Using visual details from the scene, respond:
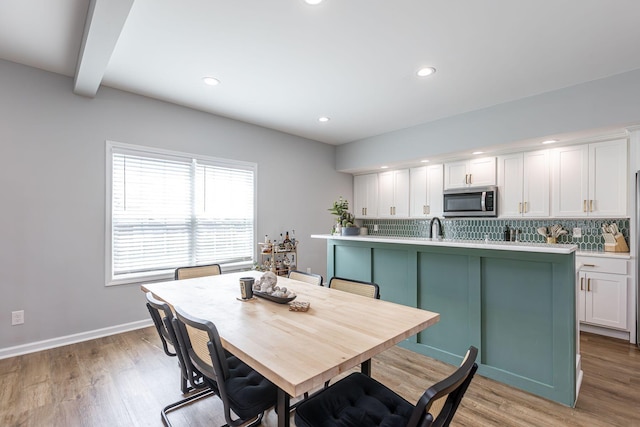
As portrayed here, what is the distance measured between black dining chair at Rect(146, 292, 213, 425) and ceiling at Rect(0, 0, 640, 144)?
70.0 inches

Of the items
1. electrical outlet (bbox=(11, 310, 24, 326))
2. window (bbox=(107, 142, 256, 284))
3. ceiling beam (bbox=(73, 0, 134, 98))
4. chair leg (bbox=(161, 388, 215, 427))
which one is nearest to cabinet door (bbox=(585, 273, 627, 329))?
chair leg (bbox=(161, 388, 215, 427))

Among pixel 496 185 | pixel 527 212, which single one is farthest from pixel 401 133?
pixel 527 212

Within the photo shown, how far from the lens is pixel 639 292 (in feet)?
9.84

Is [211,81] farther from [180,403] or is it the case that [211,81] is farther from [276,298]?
[180,403]

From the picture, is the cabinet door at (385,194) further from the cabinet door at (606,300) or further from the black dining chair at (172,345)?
the black dining chair at (172,345)

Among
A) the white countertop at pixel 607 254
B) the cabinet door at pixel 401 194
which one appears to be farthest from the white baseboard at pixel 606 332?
the cabinet door at pixel 401 194

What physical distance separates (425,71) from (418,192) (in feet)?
7.90

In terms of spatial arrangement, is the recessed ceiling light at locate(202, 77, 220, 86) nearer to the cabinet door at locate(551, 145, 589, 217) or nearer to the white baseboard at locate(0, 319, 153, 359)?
the white baseboard at locate(0, 319, 153, 359)

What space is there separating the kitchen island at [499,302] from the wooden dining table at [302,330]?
3.56 ft

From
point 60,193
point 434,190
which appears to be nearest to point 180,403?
point 60,193

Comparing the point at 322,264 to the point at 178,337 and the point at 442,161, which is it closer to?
the point at 442,161

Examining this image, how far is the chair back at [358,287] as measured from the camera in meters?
2.06

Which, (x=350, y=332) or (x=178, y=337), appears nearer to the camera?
(x=350, y=332)

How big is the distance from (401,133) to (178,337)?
13.5 feet
